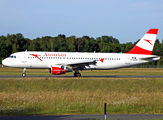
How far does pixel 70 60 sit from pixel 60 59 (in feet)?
5.30

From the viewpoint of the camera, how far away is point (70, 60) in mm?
41562

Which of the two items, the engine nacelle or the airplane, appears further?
the airplane

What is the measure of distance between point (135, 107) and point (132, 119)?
519 cm

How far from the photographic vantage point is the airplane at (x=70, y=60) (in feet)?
133

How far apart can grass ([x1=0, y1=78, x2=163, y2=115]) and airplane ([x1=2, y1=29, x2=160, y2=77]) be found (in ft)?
21.1

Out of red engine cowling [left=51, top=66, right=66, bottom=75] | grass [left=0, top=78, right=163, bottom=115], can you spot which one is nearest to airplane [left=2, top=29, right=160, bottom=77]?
red engine cowling [left=51, top=66, right=66, bottom=75]

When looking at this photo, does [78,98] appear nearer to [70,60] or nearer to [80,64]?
[80,64]

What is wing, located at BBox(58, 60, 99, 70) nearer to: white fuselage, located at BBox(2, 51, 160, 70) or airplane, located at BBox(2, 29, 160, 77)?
airplane, located at BBox(2, 29, 160, 77)

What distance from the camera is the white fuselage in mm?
40938

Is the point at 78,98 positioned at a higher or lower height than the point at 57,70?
lower

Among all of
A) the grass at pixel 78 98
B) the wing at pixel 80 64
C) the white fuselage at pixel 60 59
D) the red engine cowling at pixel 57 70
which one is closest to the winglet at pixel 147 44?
the white fuselage at pixel 60 59

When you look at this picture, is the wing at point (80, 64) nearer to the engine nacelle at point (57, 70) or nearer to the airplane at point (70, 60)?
the airplane at point (70, 60)

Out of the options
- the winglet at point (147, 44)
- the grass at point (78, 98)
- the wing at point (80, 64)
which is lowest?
the grass at point (78, 98)

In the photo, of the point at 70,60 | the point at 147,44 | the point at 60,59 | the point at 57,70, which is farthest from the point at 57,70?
the point at 147,44
